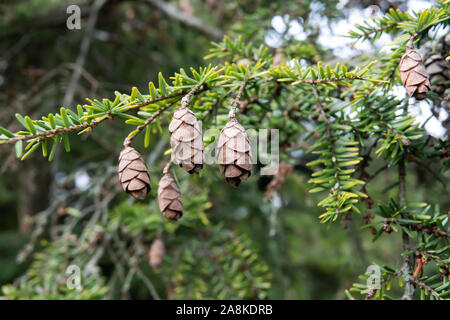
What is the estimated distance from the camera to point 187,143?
1.84 feet

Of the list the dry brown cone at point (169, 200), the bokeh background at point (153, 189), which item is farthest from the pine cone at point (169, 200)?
the bokeh background at point (153, 189)

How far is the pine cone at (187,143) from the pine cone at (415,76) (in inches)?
14.6

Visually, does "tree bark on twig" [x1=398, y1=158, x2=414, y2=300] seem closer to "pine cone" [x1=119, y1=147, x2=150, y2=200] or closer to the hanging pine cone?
"pine cone" [x1=119, y1=147, x2=150, y2=200]

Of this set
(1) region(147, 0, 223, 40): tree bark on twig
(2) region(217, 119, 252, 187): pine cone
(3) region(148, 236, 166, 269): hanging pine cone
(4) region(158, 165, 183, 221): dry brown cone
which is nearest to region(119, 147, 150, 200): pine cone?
(4) region(158, 165, 183, 221): dry brown cone

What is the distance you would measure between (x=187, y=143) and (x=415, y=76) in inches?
15.8

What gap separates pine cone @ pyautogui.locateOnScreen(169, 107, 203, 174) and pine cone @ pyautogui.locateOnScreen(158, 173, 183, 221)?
10 cm

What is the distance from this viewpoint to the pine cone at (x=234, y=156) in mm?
550

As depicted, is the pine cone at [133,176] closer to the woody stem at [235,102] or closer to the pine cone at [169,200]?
the pine cone at [169,200]

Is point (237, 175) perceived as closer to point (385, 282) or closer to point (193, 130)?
point (193, 130)

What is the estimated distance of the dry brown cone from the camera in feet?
2.09

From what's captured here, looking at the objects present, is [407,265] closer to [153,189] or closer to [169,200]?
[169,200]
